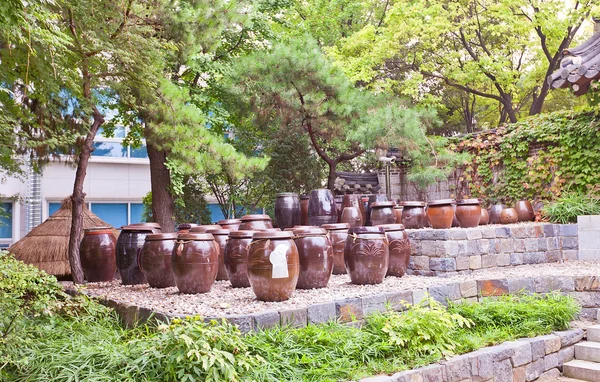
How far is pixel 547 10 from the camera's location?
11.8 metres

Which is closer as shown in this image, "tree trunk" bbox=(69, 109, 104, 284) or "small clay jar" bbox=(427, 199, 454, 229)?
"tree trunk" bbox=(69, 109, 104, 284)

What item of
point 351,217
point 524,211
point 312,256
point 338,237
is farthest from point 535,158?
Answer: point 312,256

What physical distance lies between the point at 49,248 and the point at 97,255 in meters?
1.08

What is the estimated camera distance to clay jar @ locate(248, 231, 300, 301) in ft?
13.4

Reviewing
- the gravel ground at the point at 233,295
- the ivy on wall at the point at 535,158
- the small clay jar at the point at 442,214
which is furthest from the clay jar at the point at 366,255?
the ivy on wall at the point at 535,158

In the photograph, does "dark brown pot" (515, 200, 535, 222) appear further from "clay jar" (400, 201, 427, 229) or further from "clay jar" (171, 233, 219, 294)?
"clay jar" (171, 233, 219, 294)

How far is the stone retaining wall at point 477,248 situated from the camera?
6121 millimetres

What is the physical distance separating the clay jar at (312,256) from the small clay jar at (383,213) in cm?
195

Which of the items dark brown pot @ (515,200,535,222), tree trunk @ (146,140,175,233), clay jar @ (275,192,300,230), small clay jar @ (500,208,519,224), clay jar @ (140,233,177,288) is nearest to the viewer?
clay jar @ (140,233,177,288)

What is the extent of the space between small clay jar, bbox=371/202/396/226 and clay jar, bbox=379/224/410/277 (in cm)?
93

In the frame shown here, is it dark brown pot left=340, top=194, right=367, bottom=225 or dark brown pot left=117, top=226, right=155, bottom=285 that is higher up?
dark brown pot left=340, top=194, right=367, bottom=225

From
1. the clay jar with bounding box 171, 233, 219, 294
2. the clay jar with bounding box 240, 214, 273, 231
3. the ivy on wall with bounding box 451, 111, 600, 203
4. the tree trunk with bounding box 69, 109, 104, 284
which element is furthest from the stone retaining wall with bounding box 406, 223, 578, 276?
the tree trunk with bounding box 69, 109, 104, 284

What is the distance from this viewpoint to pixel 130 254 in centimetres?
529

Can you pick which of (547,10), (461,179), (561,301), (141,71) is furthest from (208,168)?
(547,10)
